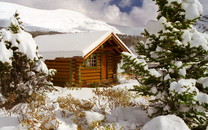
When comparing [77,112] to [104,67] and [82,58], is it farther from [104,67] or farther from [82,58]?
[104,67]

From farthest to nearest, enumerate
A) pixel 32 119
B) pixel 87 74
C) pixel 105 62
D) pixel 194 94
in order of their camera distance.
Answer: pixel 105 62 < pixel 87 74 < pixel 32 119 < pixel 194 94

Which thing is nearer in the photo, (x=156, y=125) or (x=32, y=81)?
(x=156, y=125)

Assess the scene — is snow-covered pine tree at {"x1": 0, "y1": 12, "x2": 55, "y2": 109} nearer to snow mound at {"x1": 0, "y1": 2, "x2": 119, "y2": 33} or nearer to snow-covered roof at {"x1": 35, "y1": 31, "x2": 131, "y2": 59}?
snow-covered roof at {"x1": 35, "y1": 31, "x2": 131, "y2": 59}

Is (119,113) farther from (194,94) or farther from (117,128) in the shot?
(194,94)

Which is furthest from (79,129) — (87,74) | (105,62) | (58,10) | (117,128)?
(58,10)

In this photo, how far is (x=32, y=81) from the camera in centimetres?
820

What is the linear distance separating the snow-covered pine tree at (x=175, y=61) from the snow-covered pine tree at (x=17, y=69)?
3.84 m

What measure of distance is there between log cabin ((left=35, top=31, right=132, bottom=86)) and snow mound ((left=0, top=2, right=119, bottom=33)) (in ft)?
391

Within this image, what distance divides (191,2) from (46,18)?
160 m

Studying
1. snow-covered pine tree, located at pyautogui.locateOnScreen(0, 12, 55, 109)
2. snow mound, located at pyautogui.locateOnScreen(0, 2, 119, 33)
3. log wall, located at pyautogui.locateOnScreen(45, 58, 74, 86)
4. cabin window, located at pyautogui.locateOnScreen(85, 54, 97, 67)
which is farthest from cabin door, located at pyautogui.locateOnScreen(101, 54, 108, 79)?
snow mound, located at pyautogui.locateOnScreen(0, 2, 119, 33)

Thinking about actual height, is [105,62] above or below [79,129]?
above

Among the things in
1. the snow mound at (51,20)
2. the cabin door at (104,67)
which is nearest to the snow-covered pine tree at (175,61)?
the cabin door at (104,67)

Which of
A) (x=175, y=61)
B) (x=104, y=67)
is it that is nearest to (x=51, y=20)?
(x=104, y=67)

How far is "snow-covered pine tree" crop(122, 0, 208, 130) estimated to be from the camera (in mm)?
5684
